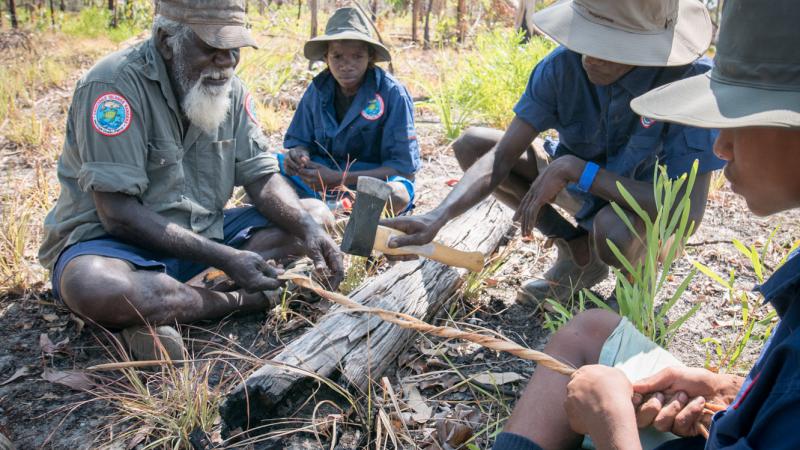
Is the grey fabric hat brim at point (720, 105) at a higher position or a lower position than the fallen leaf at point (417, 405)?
higher

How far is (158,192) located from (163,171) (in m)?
0.10

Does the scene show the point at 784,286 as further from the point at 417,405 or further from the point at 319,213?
the point at 319,213

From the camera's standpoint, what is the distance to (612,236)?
2.90 meters

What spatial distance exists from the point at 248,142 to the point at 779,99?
2.75 m

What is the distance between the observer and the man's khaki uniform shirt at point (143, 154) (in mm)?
2881

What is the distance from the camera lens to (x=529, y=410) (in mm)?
1918

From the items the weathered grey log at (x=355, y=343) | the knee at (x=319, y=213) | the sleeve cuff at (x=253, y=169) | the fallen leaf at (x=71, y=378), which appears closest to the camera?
the weathered grey log at (x=355, y=343)

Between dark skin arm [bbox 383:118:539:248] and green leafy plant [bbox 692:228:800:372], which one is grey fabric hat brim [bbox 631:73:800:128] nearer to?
green leafy plant [bbox 692:228:800:372]

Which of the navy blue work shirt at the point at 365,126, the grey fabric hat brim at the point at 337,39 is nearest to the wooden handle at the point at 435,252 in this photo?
the navy blue work shirt at the point at 365,126

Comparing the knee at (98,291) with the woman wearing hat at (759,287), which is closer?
the woman wearing hat at (759,287)

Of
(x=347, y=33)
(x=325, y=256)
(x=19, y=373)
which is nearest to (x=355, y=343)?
(x=325, y=256)

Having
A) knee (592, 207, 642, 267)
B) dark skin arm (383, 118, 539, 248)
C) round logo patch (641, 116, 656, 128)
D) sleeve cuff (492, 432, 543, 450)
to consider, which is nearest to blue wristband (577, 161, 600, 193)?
knee (592, 207, 642, 267)

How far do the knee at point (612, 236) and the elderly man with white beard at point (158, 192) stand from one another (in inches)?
46.7

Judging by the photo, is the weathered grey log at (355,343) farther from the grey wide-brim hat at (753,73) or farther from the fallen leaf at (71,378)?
the grey wide-brim hat at (753,73)
